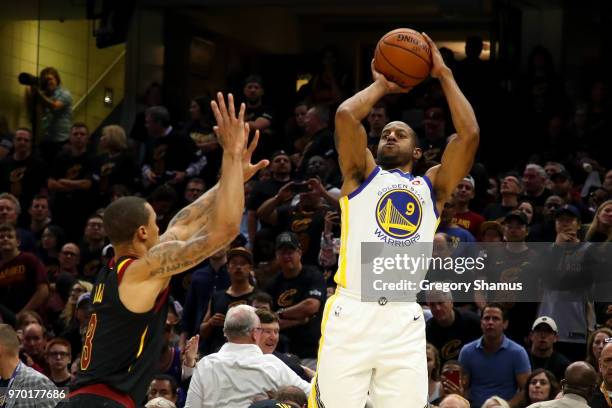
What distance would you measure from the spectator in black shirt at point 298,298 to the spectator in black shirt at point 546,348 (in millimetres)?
1892

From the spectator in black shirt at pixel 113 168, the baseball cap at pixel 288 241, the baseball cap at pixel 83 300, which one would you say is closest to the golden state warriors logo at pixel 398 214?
the baseball cap at pixel 288 241

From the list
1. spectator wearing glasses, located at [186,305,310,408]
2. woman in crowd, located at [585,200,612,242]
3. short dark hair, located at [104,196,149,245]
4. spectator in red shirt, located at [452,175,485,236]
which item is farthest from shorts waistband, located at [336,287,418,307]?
spectator in red shirt, located at [452,175,485,236]

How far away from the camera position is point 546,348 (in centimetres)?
1091

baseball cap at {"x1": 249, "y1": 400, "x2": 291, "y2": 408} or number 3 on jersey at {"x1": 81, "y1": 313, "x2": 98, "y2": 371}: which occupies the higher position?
number 3 on jersey at {"x1": 81, "y1": 313, "x2": 98, "y2": 371}

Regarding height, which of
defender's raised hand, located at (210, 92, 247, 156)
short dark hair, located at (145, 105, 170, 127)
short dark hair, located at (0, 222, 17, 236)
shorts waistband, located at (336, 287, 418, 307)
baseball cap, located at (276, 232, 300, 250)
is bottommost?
shorts waistband, located at (336, 287, 418, 307)

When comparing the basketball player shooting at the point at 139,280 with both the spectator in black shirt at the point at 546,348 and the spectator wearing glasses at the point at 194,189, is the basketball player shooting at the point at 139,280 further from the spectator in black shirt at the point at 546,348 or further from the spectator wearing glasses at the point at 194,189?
the spectator wearing glasses at the point at 194,189

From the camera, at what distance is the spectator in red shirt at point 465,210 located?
12.4 metres

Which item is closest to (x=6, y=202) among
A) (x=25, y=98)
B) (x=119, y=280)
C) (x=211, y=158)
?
(x=211, y=158)

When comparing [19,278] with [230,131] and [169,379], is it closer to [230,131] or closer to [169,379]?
[169,379]

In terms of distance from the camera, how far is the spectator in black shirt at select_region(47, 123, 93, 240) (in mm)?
15289

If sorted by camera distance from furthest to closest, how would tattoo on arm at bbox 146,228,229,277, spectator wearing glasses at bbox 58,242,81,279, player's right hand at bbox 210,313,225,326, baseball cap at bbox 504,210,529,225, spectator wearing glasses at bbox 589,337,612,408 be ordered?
spectator wearing glasses at bbox 58,242,81,279, baseball cap at bbox 504,210,529,225, player's right hand at bbox 210,313,225,326, spectator wearing glasses at bbox 589,337,612,408, tattoo on arm at bbox 146,228,229,277

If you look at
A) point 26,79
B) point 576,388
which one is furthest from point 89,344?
point 26,79

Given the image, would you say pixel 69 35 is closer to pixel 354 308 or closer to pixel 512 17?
pixel 512 17

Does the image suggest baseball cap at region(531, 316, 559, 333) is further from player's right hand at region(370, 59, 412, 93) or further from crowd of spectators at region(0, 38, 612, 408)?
player's right hand at region(370, 59, 412, 93)
